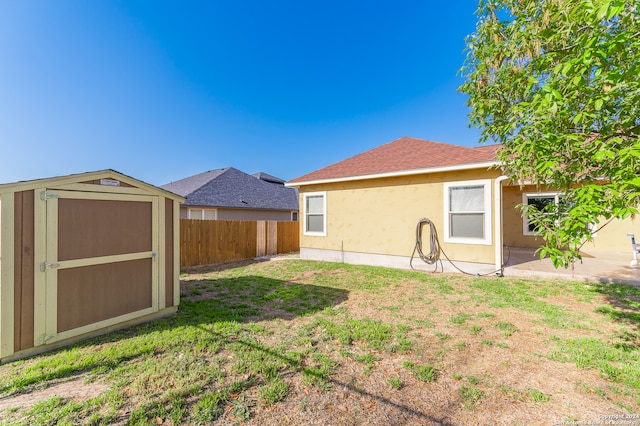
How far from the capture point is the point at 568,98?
2.52 meters

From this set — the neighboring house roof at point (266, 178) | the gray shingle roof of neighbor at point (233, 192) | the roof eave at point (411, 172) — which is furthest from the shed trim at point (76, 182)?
the neighboring house roof at point (266, 178)

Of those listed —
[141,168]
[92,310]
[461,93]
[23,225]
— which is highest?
[141,168]

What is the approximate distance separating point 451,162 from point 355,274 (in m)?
4.23

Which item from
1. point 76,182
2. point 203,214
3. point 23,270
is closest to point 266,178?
point 203,214

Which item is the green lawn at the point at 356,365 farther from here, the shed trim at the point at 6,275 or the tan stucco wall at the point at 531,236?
the tan stucco wall at the point at 531,236

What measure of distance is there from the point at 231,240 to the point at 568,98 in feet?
33.7

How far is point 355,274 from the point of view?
25.1ft

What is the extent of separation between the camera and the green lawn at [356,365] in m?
2.17

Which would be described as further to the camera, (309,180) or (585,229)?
(309,180)

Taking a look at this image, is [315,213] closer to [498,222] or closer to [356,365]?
[498,222]

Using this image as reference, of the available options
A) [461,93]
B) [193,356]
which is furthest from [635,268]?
[193,356]

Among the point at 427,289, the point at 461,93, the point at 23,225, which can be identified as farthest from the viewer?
the point at 427,289

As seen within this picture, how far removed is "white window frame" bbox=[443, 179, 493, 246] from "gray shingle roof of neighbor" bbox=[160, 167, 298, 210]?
36.6 ft

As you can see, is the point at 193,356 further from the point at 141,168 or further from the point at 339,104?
the point at 141,168
